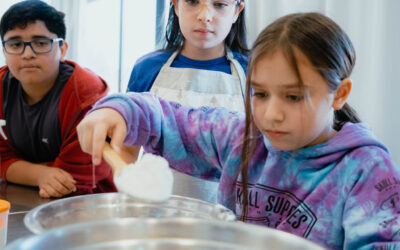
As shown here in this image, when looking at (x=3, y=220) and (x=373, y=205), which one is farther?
(x=373, y=205)

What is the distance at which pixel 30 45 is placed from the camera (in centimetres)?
150

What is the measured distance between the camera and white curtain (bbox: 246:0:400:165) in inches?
59.5

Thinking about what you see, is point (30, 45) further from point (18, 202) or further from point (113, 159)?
point (113, 159)

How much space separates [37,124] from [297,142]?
0.94 metres

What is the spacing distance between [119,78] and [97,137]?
7.77 ft

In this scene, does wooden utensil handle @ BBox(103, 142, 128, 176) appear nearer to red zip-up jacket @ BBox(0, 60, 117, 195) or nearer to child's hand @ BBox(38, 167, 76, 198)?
child's hand @ BBox(38, 167, 76, 198)

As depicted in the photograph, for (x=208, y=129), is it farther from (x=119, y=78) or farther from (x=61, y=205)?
(x=119, y=78)

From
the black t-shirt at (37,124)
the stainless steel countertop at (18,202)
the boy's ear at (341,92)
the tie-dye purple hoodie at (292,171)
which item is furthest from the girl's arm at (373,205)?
the black t-shirt at (37,124)

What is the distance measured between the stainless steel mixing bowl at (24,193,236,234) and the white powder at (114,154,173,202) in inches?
1.7

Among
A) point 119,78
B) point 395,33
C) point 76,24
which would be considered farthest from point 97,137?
point 76,24

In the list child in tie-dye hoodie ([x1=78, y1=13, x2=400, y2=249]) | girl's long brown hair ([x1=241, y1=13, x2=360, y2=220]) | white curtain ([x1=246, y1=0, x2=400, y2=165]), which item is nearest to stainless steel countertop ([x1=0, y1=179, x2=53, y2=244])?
child in tie-dye hoodie ([x1=78, y1=13, x2=400, y2=249])

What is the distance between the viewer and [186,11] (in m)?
1.61

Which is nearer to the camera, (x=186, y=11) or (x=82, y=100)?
(x=82, y=100)

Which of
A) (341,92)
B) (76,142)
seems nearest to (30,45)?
(76,142)
